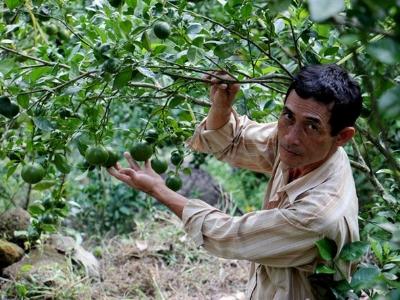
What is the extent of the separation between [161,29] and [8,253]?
91.0 inches

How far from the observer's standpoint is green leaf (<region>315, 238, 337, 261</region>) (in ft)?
6.32

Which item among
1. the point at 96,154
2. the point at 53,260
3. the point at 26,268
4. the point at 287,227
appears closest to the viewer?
the point at 287,227

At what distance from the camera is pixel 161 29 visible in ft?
6.61

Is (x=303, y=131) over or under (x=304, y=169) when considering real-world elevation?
over

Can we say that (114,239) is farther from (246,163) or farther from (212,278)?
(246,163)

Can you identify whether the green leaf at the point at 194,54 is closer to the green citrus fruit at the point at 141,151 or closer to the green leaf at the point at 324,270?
the green citrus fruit at the point at 141,151

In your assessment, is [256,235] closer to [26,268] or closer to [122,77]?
[122,77]

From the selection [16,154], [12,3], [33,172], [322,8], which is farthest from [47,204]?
[322,8]

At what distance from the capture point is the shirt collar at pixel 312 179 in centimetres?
216

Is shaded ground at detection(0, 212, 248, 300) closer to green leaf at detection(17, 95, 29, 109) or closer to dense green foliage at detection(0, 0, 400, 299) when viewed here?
dense green foliage at detection(0, 0, 400, 299)

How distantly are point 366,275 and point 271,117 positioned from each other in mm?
Result: 1272

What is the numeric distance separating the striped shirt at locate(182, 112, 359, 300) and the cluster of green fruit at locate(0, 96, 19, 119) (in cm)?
58

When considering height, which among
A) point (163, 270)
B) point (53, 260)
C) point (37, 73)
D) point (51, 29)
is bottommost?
point (163, 270)

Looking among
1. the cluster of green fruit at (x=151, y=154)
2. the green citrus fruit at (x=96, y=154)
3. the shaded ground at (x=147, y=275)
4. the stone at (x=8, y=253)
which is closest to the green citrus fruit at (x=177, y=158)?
the cluster of green fruit at (x=151, y=154)
